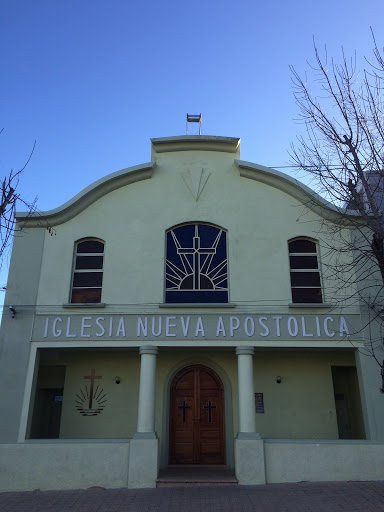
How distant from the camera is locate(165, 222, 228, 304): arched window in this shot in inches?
455

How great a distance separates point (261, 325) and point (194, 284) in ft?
6.64

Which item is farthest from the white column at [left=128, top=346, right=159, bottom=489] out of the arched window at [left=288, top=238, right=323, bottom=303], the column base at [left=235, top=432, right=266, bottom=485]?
the arched window at [left=288, top=238, right=323, bottom=303]

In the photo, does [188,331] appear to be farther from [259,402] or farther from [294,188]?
[294,188]

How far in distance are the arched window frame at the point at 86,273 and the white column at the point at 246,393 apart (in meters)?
3.94

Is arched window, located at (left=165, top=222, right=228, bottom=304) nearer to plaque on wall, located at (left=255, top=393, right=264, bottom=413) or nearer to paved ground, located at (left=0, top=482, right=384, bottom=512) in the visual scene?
plaque on wall, located at (left=255, top=393, right=264, bottom=413)

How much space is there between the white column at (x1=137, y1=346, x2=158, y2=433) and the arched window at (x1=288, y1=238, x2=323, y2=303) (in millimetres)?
3922

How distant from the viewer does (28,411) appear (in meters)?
10.4

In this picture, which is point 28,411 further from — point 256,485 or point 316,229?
point 316,229

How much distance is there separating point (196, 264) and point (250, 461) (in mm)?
4897

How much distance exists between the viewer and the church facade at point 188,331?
33.0 ft

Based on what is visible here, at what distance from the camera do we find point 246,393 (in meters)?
10.5

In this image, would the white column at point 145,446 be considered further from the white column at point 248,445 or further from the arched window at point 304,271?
the arched window at point 304,271

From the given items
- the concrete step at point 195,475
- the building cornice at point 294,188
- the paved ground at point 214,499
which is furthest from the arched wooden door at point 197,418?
the building cornice at point 294,188

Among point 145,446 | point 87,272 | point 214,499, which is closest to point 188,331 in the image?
point 145,446
